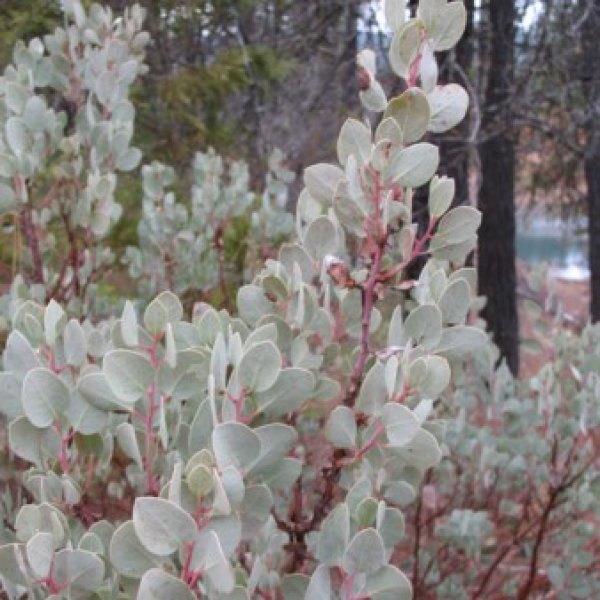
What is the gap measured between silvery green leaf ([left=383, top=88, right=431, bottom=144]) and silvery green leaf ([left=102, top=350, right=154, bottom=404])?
0.42 m

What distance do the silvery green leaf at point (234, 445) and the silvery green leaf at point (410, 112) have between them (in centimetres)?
44

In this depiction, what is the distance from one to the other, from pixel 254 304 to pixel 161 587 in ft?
1.65

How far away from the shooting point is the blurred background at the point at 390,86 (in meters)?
5.40

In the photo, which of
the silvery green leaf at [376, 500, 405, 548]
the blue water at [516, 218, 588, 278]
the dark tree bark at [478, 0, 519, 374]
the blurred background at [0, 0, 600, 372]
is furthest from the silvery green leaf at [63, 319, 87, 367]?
the blue water at [516, 218, 588, 278]

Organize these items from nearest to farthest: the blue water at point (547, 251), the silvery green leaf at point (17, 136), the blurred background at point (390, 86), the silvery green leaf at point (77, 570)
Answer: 1. the silvery green leaf at point (77, 570)
2. the silvery green leaf at point (17, 136)
3. the blurred background at point (390, 86)
4. the blue water at point (547, 251)

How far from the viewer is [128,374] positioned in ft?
3.56

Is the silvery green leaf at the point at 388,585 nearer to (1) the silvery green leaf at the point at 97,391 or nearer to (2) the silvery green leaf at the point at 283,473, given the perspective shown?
(2) the silvery green leaf at the point at 283,473

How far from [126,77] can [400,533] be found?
174cm

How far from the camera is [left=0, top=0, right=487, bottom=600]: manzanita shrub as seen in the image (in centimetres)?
98

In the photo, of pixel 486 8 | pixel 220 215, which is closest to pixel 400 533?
pixel 220 215

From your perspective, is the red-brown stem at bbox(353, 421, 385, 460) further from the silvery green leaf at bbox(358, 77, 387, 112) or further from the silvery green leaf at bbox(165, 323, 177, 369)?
the silvery green leaf at bbox(358, 77, 387, 112)

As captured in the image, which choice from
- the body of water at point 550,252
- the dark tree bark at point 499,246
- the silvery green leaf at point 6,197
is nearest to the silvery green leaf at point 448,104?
the silvery green leaf at point 6,197

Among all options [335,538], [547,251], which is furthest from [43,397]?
[547,251]

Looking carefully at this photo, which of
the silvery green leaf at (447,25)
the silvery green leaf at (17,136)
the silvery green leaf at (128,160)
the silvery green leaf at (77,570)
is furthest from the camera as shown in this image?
the silvery green leaf at (128,160)
